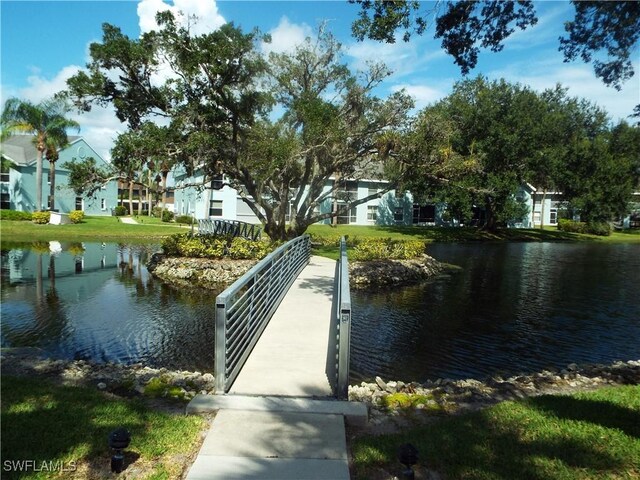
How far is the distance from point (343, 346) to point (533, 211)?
58106mm

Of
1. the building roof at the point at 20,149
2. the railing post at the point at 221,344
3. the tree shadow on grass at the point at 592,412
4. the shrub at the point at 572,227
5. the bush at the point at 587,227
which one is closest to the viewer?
the tree shadow on grass at the point at 592,412

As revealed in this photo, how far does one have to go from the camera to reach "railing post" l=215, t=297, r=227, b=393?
5637mm

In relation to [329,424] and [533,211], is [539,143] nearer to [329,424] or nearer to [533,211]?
[533,211]

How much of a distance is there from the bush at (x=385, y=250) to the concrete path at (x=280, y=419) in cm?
1200

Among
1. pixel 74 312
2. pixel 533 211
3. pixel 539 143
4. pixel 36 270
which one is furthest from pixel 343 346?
pixel 533 211

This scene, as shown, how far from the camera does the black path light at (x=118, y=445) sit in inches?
143

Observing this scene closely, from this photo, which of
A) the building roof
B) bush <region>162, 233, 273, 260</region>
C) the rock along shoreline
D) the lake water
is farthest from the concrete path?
the building roof

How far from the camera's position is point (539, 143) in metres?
40.3

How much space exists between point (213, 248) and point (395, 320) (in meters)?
9.43

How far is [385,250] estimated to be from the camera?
811 inches

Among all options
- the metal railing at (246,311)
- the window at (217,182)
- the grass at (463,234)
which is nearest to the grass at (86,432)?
the metal railing at (246,311)

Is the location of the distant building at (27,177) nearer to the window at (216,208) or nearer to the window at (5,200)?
the window at (5,200)

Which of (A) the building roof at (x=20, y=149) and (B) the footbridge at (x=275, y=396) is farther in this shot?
(A) the building roof at (x=20, y=149)

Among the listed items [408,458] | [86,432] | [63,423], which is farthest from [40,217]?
[408,458]
